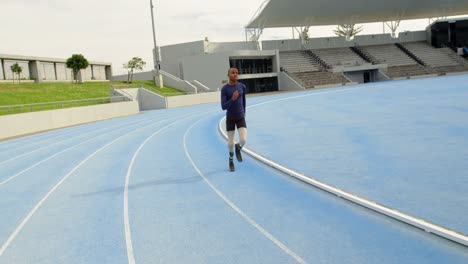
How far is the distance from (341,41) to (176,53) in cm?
2703

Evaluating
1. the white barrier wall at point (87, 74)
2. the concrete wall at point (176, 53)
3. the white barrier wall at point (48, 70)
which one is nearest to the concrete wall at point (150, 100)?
the concrete wall at point (176, 53)

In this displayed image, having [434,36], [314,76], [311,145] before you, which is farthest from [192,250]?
[434,36]

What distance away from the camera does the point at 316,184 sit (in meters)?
6.21

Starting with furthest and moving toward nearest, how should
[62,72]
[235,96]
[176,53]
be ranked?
1. [176,53]
2. [62,72]
3. [235,96]

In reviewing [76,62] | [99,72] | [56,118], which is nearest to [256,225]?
[56,118]

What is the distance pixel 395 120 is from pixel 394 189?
831cm

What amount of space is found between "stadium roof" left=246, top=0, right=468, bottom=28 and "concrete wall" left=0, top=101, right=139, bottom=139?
26457 mm

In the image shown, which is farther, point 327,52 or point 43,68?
point 327,52

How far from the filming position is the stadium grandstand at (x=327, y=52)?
162ft

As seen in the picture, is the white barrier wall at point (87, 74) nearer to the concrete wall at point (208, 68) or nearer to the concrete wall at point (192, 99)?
the concrete wall at point (208, 68)

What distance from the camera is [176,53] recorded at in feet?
175

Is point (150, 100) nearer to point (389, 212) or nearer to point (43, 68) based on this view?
point (43, 68)

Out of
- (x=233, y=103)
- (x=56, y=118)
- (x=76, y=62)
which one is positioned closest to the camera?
(x=233, y=103)

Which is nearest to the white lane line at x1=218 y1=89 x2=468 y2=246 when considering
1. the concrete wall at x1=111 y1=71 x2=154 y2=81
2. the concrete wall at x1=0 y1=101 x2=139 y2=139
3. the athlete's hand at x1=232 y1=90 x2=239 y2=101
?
the athlete's hand at x1=232 y1=90 x2=239 y2=101
